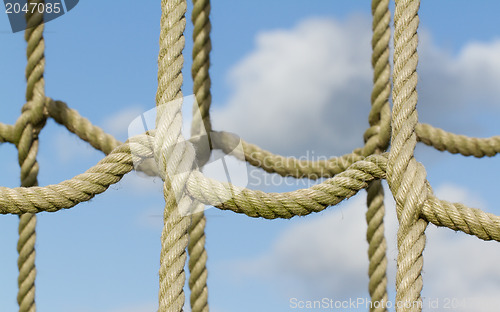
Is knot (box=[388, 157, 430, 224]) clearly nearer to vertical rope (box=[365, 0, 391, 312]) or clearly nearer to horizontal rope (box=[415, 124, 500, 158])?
vertical rope (box=[365, 0, 391, 312])

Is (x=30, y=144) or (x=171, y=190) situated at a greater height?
(x=30, y=144)

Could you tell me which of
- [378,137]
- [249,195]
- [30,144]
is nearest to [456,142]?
[378,137]

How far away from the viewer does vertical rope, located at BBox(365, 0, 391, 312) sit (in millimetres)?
1083

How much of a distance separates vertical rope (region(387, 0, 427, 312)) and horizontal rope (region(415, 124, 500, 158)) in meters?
0.51

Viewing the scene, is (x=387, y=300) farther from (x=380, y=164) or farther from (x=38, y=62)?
(x=38, y=62)

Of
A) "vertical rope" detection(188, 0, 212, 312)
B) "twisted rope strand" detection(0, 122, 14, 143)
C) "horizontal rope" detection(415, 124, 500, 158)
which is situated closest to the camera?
"vertical rope" detection(188, 0, 212, 312)

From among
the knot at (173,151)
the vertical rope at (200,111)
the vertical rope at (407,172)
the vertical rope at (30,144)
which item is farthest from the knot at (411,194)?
the vertical rope at (30,144)

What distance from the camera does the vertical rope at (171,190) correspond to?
78 cm

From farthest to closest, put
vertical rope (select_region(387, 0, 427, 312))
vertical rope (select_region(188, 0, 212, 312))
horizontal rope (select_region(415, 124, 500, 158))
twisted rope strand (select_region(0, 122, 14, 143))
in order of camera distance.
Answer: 1. horizontal rope (select_region(415, 124, 500, 158))
2. twisted rope strand (select_region(0, 122, 14, 143))
3. vertical rope (select_region(188, 0, 212, 312))
4. vertical rope (select_region(387, 0, 427, 312))

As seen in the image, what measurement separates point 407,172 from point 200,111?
1.45 ft

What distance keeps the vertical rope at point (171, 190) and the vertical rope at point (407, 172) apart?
0.27 m

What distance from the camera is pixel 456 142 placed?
4.31 ft

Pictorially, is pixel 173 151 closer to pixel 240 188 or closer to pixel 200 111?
pixel 240 188

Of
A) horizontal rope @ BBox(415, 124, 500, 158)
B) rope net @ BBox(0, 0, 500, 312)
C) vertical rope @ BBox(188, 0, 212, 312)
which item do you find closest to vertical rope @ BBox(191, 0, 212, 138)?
vertical rope @ BBox(188, 0, 212, 312)
